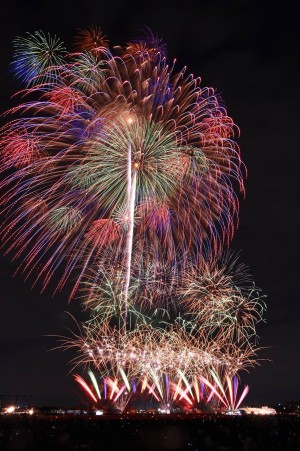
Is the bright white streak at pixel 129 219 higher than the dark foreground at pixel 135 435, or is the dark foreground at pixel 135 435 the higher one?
the bright white streak at pixel 129 219

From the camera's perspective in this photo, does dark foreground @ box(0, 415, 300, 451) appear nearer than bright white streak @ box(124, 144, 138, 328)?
Yes

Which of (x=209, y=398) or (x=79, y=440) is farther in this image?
(x=209, y=398)

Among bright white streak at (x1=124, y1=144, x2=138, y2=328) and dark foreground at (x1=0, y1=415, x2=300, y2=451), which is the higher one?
bright white streak at (x1=124, y1=144, x2=138, y2=328)

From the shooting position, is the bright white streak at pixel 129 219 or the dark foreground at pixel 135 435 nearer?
the dark foreground at pixel 135 435

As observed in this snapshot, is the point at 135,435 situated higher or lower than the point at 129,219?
lower

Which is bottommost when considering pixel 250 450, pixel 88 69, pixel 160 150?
pixel 250 450

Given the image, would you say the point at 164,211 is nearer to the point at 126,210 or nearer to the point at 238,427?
the point at 126,210

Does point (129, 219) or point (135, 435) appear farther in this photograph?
point (129, 219)

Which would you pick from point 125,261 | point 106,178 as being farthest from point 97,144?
point 125,261
